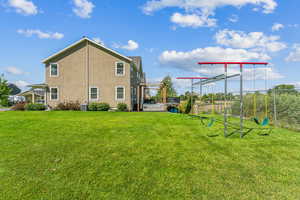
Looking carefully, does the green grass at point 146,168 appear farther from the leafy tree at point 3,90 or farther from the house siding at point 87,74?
the leafy tree at point 3,90

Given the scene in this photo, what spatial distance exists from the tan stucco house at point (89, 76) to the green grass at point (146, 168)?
40.2ft

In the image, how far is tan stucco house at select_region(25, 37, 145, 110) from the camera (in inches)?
707

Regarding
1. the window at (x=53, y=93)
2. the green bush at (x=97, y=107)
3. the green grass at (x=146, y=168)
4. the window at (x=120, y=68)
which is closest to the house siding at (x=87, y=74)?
the window at (x=120, y=68)

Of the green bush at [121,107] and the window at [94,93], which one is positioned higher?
the window at [94,93]

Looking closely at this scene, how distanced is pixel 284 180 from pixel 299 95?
7069 mm

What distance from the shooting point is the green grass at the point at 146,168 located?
271 centimetres

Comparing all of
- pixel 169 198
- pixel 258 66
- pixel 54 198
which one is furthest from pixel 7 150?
pixel 258 66

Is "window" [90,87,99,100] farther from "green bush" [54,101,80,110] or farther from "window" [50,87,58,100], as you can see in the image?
"window" [50,87,58,100]

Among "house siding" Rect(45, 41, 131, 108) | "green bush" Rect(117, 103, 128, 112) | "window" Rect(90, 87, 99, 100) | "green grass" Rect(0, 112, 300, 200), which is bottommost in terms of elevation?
"green grass" Rect(0, 112, 300, 200)

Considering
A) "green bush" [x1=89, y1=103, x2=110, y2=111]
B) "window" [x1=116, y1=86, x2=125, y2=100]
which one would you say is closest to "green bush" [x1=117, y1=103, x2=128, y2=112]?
"window" [x1=116, y1=86, x2=125, y2=100]

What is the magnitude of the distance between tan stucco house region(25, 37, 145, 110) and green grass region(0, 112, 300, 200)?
12.2m

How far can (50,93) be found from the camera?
60.0 ft

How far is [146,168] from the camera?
3576 mm

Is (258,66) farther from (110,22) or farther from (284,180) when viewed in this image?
(110,22)
